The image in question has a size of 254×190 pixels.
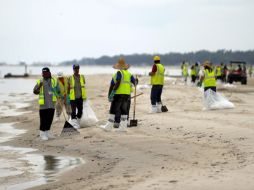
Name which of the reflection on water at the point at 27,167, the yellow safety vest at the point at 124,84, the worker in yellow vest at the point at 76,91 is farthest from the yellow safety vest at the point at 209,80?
the reflection on water at the point at 27,167

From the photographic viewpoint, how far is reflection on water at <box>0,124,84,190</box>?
8477 mm

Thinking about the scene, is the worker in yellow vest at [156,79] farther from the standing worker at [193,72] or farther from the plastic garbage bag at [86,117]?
the standing worker at [193,72]

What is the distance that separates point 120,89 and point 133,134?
1.21 m

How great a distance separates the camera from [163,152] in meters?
10.4

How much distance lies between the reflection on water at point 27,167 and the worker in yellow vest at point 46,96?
4.06 feet

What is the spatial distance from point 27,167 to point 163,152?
8.76 feet

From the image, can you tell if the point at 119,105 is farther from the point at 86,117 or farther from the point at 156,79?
the point at 156,79

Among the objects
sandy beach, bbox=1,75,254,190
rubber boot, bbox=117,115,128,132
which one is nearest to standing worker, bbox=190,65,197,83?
sandy beach, bbox=1,75,254,190

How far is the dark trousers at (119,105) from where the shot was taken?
44.3 feet

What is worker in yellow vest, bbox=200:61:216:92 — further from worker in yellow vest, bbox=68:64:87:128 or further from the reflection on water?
the reflection on water

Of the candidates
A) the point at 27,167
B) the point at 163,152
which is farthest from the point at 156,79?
the point at 27,167

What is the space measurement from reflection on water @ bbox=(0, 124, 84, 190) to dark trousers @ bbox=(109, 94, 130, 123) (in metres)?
2.62

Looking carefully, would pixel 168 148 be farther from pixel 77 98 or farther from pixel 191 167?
pixel 77 98

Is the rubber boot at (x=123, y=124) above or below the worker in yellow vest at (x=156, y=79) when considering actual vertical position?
below
